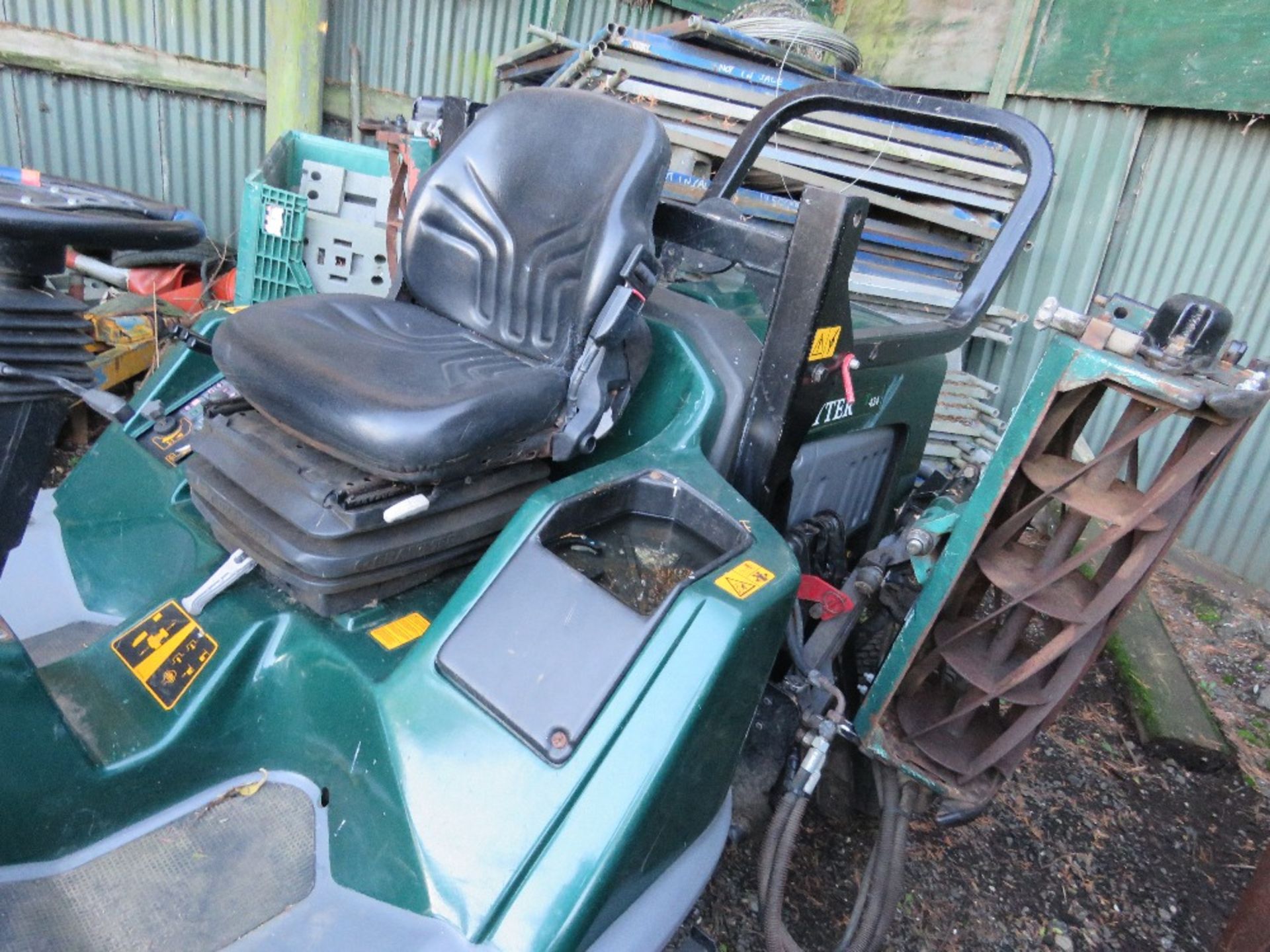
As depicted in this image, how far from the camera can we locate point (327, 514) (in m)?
1.26

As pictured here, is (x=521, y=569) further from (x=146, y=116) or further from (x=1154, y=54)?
(x=146, y=116)

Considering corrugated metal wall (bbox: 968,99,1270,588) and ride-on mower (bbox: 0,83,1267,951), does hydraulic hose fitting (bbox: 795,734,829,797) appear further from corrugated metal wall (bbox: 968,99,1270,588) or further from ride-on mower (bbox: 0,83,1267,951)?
corrugated metal wall (bbox: 968,99,1270,588)

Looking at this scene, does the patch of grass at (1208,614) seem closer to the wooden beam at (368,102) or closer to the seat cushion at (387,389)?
the seat cushion at (387,389)

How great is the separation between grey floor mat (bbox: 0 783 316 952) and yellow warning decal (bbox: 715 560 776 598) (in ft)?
2.34

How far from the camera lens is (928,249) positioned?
3.98 m

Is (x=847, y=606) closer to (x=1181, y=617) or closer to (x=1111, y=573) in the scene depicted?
(x=1111, y=573)

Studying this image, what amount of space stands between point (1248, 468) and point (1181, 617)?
2.44 ft

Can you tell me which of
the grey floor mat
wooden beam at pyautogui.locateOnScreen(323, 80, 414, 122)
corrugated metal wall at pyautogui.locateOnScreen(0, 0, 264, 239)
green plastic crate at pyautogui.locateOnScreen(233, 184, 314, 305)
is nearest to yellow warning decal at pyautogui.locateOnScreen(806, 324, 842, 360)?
the grey floor mat

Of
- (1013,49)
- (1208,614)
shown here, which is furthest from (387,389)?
(1013,49)

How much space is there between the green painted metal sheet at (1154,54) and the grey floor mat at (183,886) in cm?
417

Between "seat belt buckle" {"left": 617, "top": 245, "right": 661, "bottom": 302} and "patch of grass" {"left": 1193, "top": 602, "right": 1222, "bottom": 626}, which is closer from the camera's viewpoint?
"seat belt buckle" {"left": 617, "top": 245, "right": 661, "bottom": 302}

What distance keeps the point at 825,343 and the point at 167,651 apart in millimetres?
1227

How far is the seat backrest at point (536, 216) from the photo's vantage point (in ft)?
4.97

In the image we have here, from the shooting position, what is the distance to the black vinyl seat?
1.27 meters
